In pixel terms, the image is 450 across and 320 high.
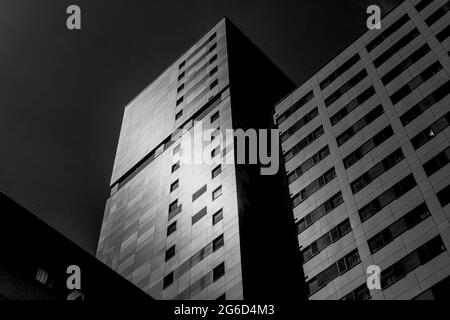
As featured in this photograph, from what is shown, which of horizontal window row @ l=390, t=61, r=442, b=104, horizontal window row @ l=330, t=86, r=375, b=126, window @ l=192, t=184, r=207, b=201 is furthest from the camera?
window @ l=192, t=184, r=207, b=201

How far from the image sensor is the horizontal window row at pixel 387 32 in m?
58.5

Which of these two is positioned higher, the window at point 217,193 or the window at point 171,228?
the window at point 217,193

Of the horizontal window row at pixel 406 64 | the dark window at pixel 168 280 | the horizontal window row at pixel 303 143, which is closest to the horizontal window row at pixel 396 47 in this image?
the horizontal window row at pixel 406 64

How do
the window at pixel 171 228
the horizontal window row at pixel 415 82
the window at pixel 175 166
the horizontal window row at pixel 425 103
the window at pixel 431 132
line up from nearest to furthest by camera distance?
the window at pixel 431 132, the horizontal window row at pixel 425 103, the horizontal window row at pixel 415 82, the window at pixel 171 228, the window at pixel 175 166

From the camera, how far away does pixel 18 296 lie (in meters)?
30.0

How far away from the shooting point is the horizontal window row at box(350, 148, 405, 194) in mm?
47094

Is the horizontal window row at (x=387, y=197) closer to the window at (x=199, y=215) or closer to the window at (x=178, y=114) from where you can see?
the window at (x=199, y=215)

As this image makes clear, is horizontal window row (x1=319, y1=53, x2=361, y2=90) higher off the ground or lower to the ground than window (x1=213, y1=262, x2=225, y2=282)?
higher

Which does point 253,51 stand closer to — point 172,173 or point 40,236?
point 172,173

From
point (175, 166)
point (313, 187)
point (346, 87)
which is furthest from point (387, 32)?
point (175, 166)

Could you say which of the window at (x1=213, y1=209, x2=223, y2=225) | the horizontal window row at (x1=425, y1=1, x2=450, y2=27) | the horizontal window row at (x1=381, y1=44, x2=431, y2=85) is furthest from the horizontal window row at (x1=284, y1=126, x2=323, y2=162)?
the horizontal window row at (x1=425, y1=1, x2=450, y2=27)

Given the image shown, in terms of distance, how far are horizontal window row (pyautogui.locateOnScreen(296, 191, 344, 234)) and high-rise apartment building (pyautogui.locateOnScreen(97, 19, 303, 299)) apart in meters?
6.02

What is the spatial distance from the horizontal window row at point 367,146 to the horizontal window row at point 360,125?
2.30 meters

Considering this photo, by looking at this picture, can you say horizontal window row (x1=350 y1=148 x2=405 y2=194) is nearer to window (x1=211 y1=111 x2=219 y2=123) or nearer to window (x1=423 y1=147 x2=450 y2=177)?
window (x1=423 y1=147 x2=450 y2=177)
